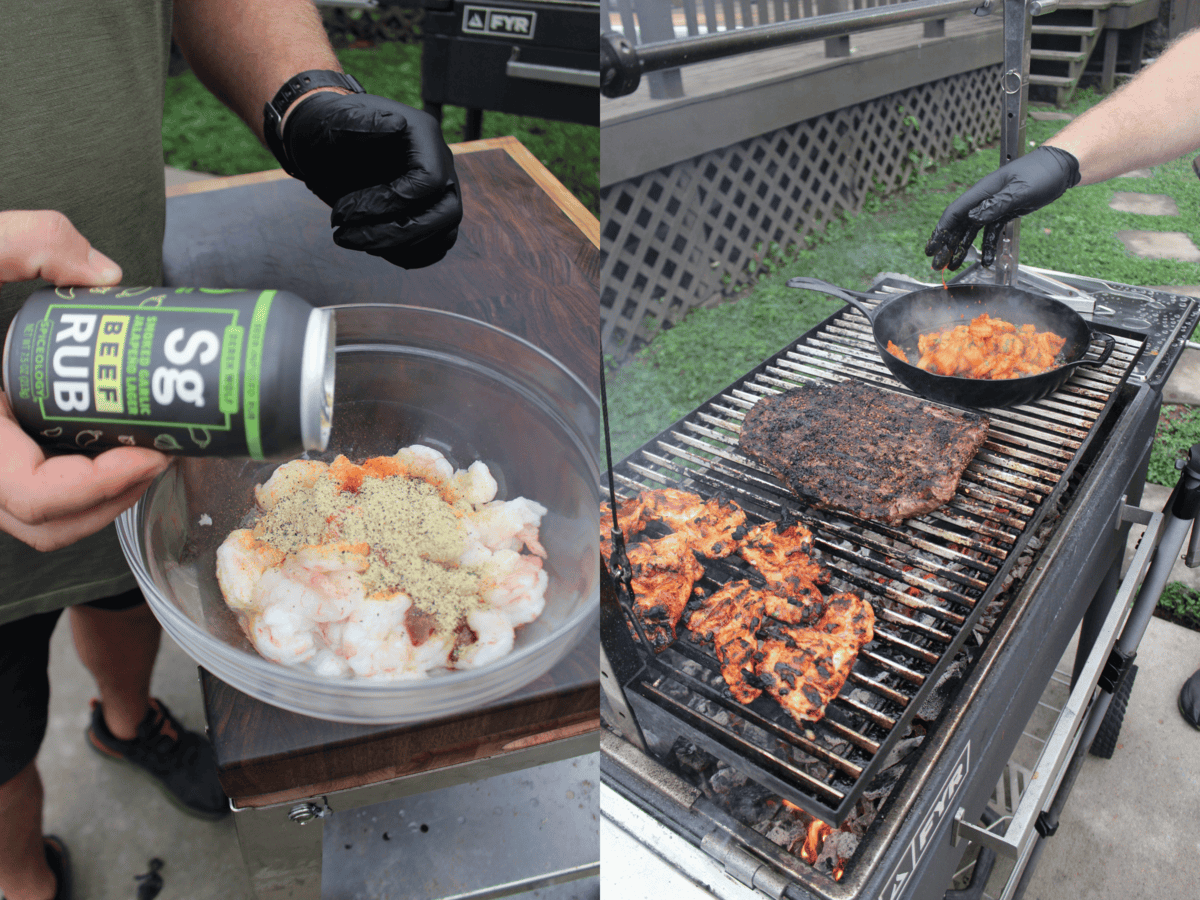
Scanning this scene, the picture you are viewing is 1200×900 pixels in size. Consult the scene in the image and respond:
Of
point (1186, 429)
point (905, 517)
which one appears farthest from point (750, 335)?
point (1186, 429)

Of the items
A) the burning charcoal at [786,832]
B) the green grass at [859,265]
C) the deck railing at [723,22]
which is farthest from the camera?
the green grass at [859,265]

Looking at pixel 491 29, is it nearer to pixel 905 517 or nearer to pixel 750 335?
pixel 750 335

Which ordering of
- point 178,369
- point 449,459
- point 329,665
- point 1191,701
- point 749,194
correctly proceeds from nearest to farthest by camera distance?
point 178,369
point 329,665
point 449,459
point 749,194
point 1191,701

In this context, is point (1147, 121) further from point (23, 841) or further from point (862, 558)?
point (23, 841)

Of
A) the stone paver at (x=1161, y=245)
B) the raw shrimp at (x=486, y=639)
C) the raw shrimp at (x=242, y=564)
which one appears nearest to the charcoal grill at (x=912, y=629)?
the raw shrimp at (x=486, y=639)

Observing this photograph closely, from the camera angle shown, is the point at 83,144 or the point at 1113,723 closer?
the point at 83,144

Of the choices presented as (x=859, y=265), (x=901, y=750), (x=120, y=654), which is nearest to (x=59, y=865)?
(x=120, y=654)

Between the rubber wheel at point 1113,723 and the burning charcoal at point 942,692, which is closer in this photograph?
the burning charcoal at point 942,692

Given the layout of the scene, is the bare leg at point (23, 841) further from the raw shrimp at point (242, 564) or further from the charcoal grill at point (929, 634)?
the charcoal grill at point (929, 634)
